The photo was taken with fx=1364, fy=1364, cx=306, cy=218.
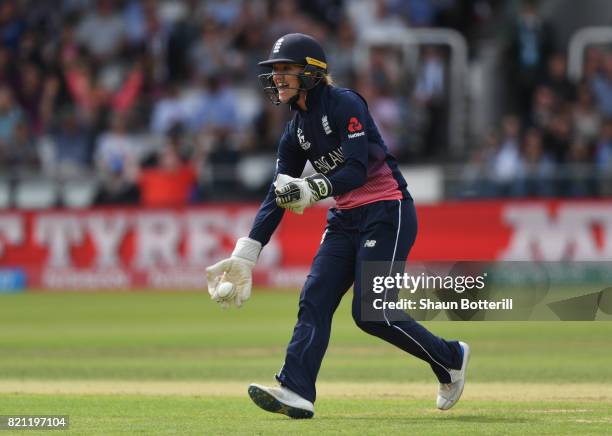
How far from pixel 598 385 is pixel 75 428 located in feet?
14.4

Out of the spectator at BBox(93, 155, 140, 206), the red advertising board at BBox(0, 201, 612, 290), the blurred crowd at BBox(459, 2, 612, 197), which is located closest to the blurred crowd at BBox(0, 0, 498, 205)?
Answer: the spectator at BBox(93, 155, 140, 206)

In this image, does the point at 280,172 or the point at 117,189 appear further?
the point at 117,189

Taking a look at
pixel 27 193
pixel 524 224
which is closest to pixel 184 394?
pixel 524 224

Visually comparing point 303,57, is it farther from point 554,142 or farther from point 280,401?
point 554,142

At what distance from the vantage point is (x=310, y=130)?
8.78m

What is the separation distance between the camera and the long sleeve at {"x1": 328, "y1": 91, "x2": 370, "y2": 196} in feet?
27.7

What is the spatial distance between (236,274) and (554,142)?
12831 mm

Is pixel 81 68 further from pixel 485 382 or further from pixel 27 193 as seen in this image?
pixel 485 382

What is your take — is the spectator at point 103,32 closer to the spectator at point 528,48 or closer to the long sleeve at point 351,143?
the spectator at point 528,48

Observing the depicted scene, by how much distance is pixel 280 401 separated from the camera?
8438 millimetres

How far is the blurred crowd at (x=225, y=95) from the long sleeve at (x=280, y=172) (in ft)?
39.2

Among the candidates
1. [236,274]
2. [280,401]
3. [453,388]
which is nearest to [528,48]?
[453,388]

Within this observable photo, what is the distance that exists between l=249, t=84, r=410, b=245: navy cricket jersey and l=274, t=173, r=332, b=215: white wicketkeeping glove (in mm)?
82

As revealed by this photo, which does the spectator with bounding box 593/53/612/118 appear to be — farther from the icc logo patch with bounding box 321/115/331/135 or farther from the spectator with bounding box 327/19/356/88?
the icc logo patch with bounding box 321/115/331/135
